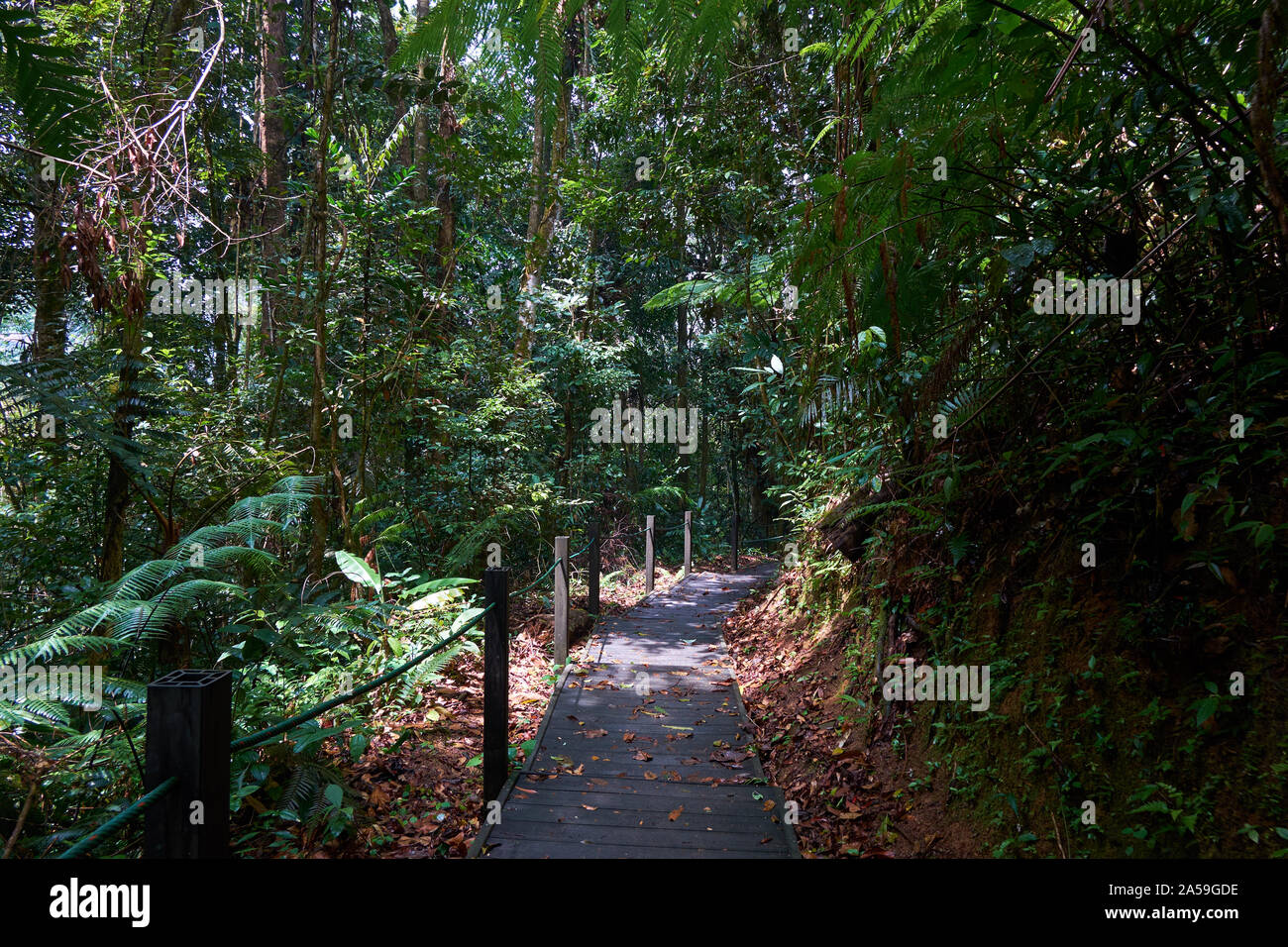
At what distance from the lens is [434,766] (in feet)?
14.3

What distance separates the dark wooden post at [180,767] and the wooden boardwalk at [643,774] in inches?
76.2

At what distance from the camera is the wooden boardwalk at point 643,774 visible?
3.37 meters

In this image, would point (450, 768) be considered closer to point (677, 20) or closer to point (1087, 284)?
point (677, 20)

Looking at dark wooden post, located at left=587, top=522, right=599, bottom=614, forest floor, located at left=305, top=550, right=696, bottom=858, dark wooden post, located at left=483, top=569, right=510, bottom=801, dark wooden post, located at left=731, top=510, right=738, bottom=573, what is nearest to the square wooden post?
dark wooden post, located at left=731, top=510, right=738, bottom=573

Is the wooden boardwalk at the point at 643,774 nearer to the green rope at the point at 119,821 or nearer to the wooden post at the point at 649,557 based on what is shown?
the green rope at the point at 119,821

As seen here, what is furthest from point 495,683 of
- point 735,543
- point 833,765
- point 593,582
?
point 735,543

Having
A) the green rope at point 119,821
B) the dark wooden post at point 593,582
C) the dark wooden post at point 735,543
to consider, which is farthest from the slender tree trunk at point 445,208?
the dark wooden post at point 735,543

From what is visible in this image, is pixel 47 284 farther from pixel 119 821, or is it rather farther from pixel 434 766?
pixel 119 821

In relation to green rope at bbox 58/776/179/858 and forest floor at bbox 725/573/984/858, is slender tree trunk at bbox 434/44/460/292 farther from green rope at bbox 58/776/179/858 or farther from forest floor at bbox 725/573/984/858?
green rope at bbox 58/776/179/858

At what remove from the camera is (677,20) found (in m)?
1.39

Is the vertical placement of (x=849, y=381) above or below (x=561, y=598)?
above

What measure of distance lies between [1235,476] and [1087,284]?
1.14 metres

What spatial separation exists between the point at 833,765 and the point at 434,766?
267cm

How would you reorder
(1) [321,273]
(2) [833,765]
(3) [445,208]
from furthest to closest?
(3) [445,208], (1) [321,273], (2) [833,765]
